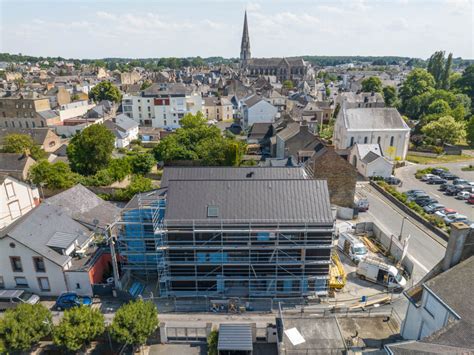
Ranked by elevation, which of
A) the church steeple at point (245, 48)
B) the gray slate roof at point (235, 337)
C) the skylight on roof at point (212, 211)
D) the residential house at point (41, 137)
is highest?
the church steeple at point (245, 48)

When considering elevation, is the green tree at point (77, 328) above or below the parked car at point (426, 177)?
above

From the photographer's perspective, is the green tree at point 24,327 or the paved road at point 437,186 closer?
the green tree at point 24,327

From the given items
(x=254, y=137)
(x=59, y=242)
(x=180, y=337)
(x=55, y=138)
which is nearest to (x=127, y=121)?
(x=55, y=138)

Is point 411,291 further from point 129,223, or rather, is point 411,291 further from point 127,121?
point 127,121

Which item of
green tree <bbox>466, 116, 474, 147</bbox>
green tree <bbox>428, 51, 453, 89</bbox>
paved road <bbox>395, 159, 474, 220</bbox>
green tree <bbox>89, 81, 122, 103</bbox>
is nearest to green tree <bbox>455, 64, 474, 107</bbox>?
green tree <bbox>428, 51, 453, 89</bbox>

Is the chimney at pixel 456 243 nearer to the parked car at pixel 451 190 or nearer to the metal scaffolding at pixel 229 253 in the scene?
the metal scaffolding at pixel 229 253

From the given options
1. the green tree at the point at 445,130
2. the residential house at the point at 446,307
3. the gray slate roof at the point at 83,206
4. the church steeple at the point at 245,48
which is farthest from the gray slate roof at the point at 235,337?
the church steeple at the point at 245,48

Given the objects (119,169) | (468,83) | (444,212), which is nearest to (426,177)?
(444,212)

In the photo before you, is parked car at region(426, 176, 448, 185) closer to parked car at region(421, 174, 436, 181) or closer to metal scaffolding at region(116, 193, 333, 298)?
parked car at region(421, 174, 436, 181)
